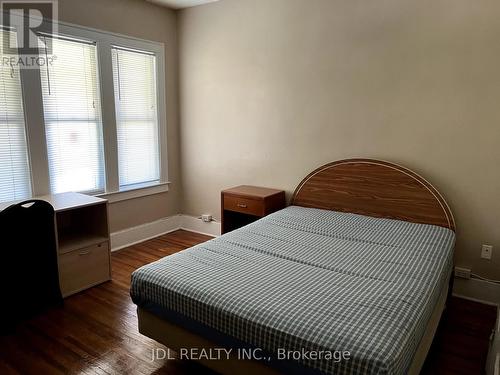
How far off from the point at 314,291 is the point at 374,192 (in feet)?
5.08

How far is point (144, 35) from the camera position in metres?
3.68

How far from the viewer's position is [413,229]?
2557 millimetres

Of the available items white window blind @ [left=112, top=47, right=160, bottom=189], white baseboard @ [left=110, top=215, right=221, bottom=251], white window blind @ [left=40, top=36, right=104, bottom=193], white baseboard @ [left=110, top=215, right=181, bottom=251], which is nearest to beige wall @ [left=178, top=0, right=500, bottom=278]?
white baseboard @ [left=110, top=215, right=221, bottom=251]

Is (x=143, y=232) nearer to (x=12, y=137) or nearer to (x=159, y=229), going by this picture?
(x=159, y=229)

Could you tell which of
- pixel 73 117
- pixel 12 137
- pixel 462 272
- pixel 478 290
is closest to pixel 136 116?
pixel 73 117

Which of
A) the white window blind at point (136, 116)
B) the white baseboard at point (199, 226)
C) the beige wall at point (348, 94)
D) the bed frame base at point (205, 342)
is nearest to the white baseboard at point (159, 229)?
the white baseboard at point (199, 226)

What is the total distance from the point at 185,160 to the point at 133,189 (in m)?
0.78

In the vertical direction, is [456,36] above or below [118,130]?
above

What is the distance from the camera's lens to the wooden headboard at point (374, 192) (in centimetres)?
273

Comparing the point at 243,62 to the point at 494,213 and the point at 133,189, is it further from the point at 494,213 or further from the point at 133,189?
the point at 494,213

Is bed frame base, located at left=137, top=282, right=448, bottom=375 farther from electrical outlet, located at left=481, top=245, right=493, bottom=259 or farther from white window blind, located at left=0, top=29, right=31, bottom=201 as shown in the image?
white window blind, located at left=0, top=29, right=31, bottom=201

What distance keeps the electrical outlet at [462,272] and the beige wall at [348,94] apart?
0.10 meters

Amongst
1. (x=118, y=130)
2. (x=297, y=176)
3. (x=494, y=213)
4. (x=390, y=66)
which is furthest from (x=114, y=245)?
(x=494, y=213)

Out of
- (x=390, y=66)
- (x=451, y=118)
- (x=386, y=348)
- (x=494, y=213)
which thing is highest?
(x=390, y=66)
